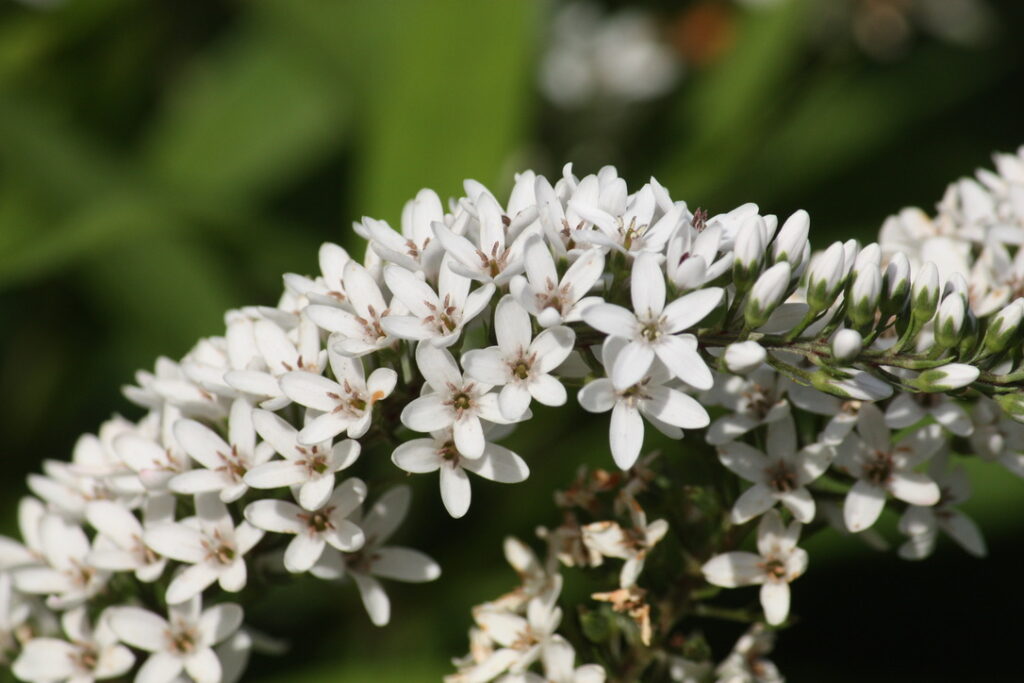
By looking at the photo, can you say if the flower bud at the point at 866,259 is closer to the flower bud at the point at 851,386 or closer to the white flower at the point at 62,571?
the flower bud at the point at 851,386

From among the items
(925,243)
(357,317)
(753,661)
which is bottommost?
(753,661)

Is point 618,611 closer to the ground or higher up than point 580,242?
closer to the ground

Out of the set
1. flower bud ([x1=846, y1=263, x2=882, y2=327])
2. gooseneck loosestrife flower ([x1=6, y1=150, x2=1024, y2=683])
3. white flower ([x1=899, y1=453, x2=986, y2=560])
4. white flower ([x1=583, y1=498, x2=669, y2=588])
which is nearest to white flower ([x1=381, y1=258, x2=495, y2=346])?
gooseneck loosestrife flower ([x1=6, y1=150, x2=1024, y2=683])

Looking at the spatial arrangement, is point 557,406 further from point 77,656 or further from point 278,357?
point 77,656

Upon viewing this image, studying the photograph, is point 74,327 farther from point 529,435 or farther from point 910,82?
point 910,82

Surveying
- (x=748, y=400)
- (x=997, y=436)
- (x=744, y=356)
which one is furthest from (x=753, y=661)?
(x=744, y=356)

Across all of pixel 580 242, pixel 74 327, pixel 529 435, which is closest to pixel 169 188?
pixel 74 327

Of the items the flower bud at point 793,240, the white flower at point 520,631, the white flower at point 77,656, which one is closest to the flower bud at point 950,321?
the flower bud at point 793,240
